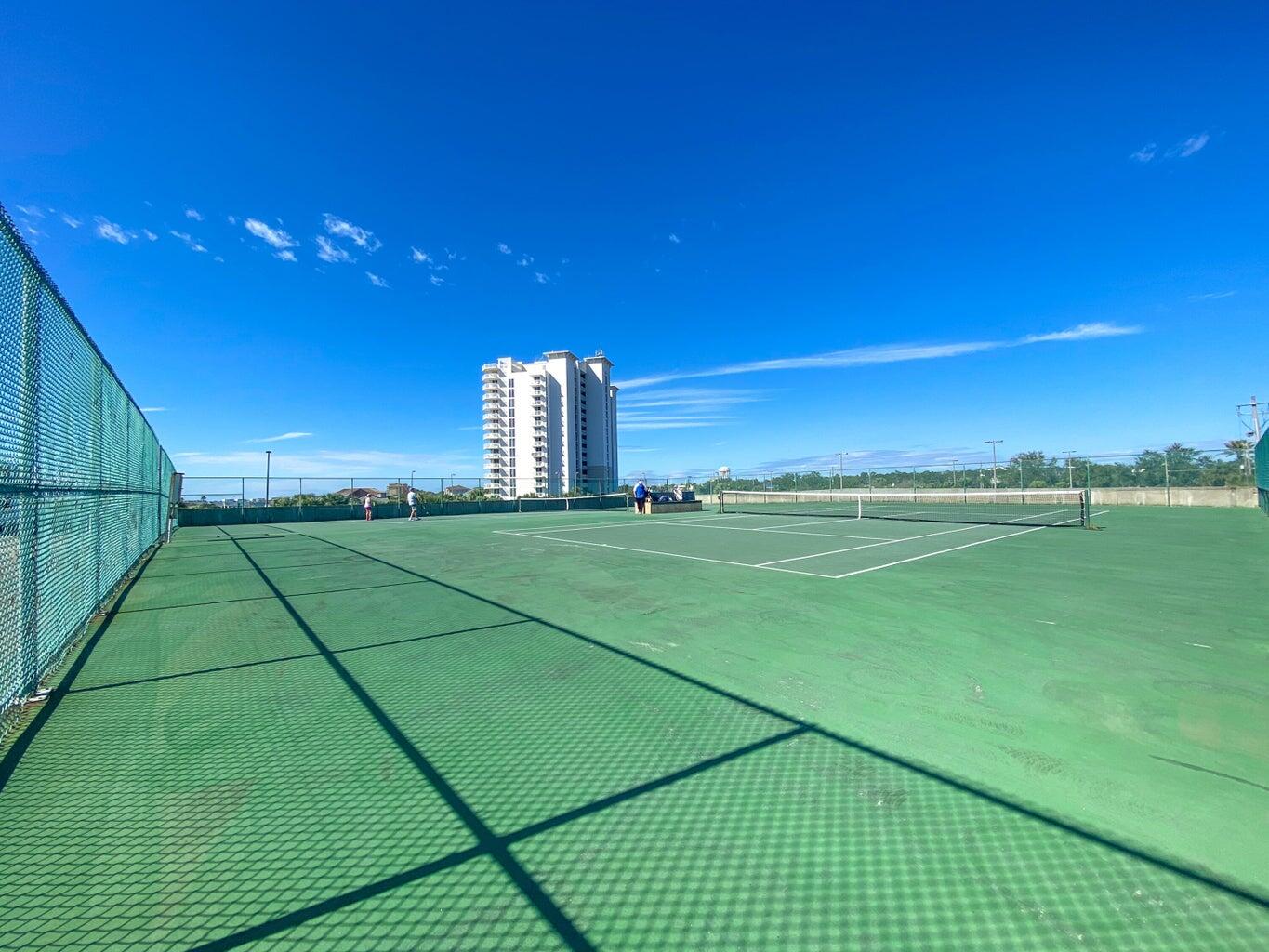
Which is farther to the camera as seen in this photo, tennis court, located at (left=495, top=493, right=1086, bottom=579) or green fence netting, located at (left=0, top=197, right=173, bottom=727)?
tennis court, located at (left=495, top=493, right=1086, bottom=579)

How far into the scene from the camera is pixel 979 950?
67.6 inches

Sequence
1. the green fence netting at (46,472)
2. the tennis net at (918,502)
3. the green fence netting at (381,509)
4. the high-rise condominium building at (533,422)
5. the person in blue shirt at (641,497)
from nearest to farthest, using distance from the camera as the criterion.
A: the green fence netting at (46,472) < the green fence netting at (381,509) < the person in blue shirt at (641,497) < the tennis net at (918,502) < the high-rise condominium building at (533,422)

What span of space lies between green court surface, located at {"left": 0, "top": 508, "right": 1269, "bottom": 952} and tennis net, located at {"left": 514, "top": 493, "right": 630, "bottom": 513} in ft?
93.4

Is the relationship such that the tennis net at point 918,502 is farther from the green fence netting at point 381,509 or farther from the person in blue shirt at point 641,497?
the green fence netting at point 381,509

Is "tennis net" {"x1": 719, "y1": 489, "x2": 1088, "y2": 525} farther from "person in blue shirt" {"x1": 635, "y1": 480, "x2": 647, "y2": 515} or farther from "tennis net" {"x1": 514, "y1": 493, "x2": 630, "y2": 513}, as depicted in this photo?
"tennis net" {"x1": 514, "y1": 493, "x2": 630, "y2": 513}

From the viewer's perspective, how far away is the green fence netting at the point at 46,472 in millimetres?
3576

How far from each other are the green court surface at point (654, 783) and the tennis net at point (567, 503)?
2847 cm

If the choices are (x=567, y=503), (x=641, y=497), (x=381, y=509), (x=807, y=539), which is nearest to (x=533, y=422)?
(x=567, y=503)

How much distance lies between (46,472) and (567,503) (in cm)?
3174

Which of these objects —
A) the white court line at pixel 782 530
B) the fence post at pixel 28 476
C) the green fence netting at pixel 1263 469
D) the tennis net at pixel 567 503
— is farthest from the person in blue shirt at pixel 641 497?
the green fence netting at pixel 1263 469

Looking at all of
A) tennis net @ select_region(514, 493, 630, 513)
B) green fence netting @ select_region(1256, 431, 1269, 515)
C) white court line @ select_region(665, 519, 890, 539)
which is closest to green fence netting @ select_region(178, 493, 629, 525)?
tennis net @ select_region(514, 493, 630, 513)

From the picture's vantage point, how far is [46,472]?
4.26 meters

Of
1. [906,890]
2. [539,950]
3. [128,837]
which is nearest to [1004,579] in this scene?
[906,890]

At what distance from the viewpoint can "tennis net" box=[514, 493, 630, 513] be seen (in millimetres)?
34562
